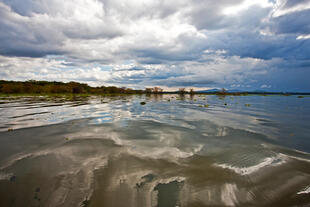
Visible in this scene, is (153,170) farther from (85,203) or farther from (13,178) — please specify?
(13,178)

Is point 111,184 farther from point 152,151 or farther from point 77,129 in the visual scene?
point 77,129

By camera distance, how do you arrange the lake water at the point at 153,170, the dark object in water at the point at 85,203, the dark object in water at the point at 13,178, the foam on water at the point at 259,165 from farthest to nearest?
the foam on water at the point at 259,165 → the dark object in water at the point at 13,178 → the lake water at the point at 153,170 → the dark object in water at the point at 85,203

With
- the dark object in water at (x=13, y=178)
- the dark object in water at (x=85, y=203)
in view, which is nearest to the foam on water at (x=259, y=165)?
the dark object in water at (x=85, y=203)

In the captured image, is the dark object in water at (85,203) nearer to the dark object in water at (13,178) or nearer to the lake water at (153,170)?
the lake water at (153,170)

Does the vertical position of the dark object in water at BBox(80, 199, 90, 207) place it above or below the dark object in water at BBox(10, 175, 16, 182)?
above

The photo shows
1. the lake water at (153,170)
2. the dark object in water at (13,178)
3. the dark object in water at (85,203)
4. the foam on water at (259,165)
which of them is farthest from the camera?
the foam on water at (259,165)

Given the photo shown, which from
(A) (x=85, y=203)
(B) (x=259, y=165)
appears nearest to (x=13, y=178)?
(A) (x=85, y=203)

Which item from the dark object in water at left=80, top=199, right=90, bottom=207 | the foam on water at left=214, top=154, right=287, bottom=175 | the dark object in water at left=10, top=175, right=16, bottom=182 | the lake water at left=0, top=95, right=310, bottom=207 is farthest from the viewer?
the foam on water at left=214, top=154, right=287, bottom=175

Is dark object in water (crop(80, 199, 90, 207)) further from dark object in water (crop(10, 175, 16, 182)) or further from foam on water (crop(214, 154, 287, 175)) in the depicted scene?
foam on water (crop(214, 154, 287, 175))

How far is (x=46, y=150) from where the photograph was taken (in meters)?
6.84

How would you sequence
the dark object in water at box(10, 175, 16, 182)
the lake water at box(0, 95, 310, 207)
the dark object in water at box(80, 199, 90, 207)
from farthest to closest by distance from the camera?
1. the dark object in water at box(10, 175, 16, 182)
2. the lake water at box(0, 95, 310, 207)
3. the dark object in water at box(80, 199, 90, 207)

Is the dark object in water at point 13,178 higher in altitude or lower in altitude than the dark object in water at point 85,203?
lower

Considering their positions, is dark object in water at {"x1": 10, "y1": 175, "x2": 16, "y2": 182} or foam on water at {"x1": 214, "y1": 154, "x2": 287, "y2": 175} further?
foam on water at {"x1": 214, "y1": 154, "x2": 287, "y2": 175}

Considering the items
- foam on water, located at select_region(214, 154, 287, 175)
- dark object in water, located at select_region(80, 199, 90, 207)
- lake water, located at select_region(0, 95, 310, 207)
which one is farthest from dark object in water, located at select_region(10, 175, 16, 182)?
foam on water, located at select_region(214, 154, 287, 175)
